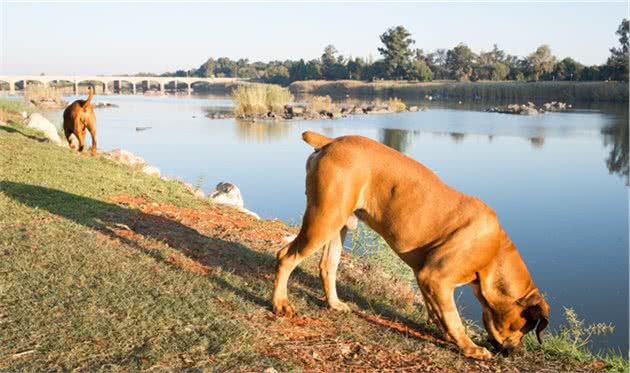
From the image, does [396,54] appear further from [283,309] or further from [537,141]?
[283,309]

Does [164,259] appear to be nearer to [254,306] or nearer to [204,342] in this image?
[254,306]

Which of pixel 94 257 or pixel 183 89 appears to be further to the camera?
pixel 183 89

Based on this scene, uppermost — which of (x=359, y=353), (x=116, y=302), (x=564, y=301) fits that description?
(x=116, y=302)

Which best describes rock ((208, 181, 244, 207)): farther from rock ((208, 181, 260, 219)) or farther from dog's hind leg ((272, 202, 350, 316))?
dog's hind leg ((272, 202, 350, 316))

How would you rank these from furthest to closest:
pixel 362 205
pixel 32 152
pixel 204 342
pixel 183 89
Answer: pixel 183 89
pixel 32 152
pixel 362 205
pixel 204 342

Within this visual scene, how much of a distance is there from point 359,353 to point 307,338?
45cm

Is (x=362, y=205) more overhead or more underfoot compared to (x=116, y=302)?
more overhead

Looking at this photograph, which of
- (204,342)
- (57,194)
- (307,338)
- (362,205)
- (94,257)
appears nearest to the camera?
(204,342)

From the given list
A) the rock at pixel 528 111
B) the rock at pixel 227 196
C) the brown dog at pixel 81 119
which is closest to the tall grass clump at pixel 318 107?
the rock at pixel 528 111

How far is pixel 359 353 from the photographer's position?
4523mm

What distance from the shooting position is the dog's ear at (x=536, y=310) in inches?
181

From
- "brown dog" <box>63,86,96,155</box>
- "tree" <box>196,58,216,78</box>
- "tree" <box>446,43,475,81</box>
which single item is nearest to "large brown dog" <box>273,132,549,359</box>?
"brown dog" <box>63,86,96,155</box>

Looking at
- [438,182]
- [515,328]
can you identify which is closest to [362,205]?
[438,182]

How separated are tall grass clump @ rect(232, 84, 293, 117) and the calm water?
379 cm
